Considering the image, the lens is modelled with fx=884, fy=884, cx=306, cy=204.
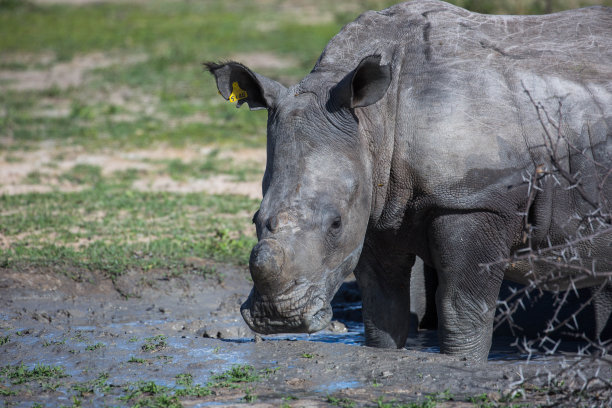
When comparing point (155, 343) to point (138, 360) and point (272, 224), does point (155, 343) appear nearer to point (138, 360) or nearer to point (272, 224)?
point (138, 360)

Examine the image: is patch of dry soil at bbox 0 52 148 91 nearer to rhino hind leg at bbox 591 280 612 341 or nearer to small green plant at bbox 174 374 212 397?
rhino hind leg at bbox 591 280 612 341

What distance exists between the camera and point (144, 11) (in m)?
26.4

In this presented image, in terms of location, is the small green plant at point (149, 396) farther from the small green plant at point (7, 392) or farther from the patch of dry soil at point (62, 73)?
the patch of dry soil at point (62, 73)

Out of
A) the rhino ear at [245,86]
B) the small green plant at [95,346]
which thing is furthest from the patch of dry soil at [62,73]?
the rhino ear at [245,86]

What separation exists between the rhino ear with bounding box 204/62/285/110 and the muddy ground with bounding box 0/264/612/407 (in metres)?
1.49

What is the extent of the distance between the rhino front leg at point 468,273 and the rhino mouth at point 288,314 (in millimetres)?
848

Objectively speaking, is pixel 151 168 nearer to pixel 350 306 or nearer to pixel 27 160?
pixel 27 160

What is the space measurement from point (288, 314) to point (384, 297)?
137 cm

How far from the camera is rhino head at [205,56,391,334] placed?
445 cm

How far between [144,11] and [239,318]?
21250mm

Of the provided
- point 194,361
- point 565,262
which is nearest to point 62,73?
point 194,361

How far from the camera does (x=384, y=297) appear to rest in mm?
5691

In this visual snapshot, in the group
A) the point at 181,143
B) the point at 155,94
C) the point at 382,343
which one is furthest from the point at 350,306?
the point at 155,94

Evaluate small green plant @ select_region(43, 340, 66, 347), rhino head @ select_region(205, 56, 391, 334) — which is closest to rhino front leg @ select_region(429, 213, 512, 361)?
rhino head @ select_region(205, 56, 391, 334)
